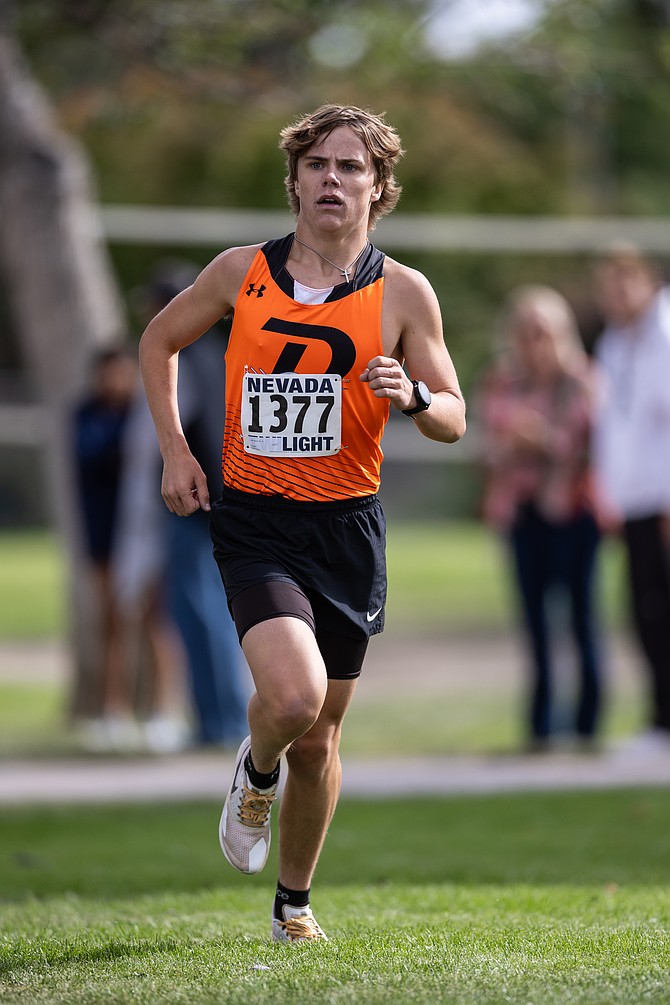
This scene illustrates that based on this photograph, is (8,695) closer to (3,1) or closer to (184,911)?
(3,1)

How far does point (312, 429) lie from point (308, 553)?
349 mm

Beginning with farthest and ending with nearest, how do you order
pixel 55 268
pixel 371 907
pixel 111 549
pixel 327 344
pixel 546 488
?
1. pixel 55 268
2. pixel 111 549
3. pixel 546 488
4. pixel 371 907
5. pixel 327 344

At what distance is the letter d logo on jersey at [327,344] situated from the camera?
4.45m

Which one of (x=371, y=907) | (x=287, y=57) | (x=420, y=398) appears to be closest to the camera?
(x=420, y=398)

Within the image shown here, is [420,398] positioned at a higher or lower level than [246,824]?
higher

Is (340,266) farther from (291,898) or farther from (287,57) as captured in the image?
(287,57)

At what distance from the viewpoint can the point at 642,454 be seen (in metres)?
8.84

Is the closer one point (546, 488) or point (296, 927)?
point (296, 927)

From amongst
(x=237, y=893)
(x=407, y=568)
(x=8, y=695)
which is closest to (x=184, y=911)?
(x=237, y=893)

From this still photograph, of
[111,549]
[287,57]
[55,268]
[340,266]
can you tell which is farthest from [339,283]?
[287,57]

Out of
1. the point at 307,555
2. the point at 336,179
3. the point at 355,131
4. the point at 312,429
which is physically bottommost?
the point at 307,555

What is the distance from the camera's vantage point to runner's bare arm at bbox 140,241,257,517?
464 cm

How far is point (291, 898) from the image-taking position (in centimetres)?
473

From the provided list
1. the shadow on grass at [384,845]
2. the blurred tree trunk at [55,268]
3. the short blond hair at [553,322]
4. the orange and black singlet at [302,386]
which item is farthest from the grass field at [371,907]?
the blurred tree trunk at [55,268]
